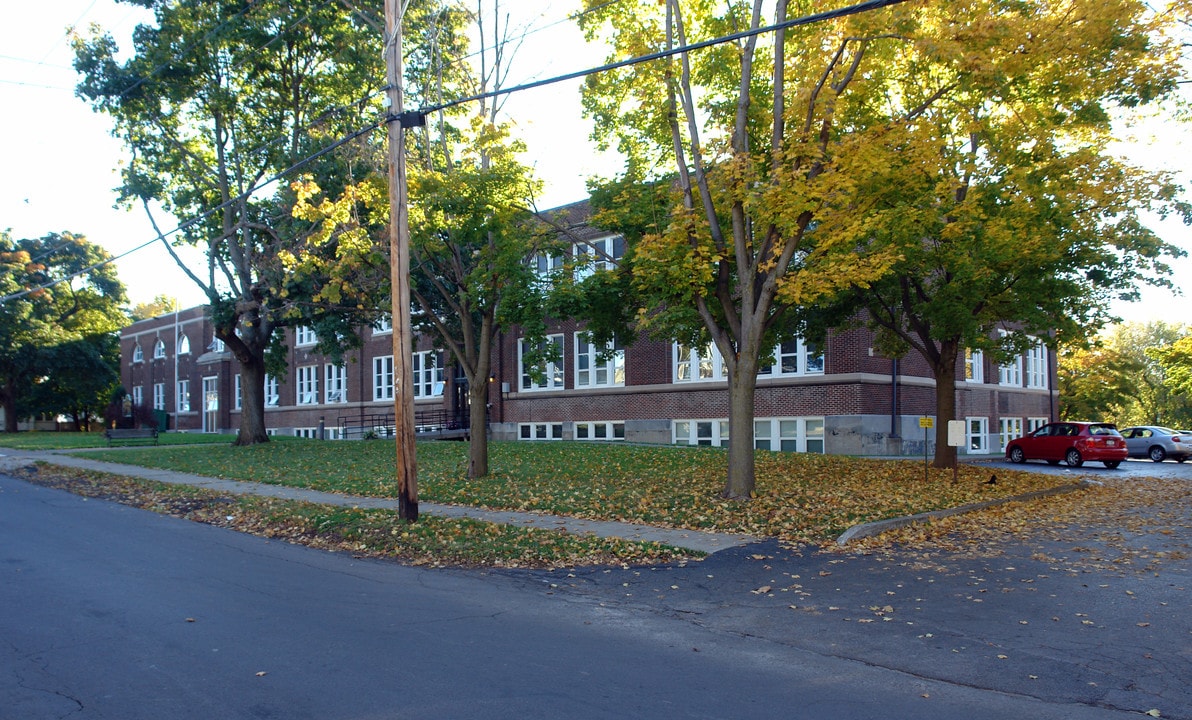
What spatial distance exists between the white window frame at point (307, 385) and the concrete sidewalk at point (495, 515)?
2653 cm

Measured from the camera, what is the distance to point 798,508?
1386 centimetres

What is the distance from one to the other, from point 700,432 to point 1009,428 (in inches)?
→ 630

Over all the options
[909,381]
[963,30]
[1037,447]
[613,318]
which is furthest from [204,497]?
[1037,447]

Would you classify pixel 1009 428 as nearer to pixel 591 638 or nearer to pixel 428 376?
pixel 428 376

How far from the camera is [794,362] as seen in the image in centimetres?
2880

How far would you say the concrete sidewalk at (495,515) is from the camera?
1163 centimetres

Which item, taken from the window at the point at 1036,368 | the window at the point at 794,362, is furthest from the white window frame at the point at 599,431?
the window at the point at 1036,368

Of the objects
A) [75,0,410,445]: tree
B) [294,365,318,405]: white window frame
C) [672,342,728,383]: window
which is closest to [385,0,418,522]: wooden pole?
[75,0,410,445]: tree

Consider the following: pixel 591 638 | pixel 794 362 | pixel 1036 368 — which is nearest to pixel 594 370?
pixel 794 362

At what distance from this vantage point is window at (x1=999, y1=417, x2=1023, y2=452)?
3719cm

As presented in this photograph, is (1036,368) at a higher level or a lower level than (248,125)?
lower

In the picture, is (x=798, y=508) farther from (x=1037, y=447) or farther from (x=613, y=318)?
(x=1037, y=447)

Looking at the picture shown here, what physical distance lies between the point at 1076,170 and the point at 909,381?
14130 millimetres

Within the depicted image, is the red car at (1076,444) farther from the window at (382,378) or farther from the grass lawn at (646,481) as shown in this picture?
the window at (382,378)
